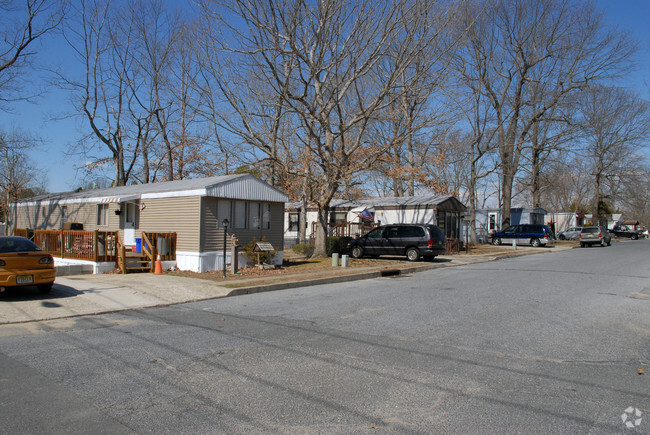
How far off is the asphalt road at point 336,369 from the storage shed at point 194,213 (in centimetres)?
688

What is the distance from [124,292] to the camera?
11742 millimetres

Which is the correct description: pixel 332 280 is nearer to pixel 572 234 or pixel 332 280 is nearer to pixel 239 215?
pixel 239 215

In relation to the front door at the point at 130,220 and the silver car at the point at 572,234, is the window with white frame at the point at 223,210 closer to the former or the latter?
the front door at the point at 130,220

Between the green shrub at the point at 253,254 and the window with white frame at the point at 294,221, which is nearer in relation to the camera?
the green shrub at the point at 253,254

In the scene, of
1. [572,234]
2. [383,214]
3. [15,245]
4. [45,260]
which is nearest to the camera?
[15,245]

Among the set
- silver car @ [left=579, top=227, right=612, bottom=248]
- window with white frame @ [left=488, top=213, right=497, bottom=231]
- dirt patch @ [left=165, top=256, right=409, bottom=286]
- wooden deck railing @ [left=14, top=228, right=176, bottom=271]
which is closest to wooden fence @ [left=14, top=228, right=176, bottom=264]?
wooden deck railing @ [left=14, top=228, right=176, bottom=271]

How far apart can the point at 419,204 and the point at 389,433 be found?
2644 centimetres

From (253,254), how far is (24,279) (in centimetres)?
820

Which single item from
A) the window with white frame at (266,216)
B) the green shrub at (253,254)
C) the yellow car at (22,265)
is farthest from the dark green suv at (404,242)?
the yellow car at (22,265)

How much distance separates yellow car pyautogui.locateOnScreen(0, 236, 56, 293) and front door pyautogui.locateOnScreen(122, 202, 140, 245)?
8.45m

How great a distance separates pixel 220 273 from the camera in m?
16.3

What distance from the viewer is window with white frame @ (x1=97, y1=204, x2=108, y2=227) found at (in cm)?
2067

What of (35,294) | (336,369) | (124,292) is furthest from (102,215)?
(336,369)

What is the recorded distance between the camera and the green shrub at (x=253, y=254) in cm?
1761
